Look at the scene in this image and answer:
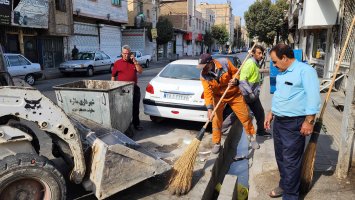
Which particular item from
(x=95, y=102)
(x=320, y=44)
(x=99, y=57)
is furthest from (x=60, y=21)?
(x=95, y=102)

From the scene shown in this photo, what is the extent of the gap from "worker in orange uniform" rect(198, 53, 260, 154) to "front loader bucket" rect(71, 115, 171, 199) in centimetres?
149

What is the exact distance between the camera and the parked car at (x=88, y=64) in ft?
57.0

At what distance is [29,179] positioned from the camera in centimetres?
307

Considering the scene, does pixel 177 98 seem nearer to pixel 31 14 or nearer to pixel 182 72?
pixel 182 72

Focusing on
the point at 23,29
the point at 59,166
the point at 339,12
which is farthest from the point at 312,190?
the point at 23,29

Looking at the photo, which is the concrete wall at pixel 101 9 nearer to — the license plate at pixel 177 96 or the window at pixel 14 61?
the window at pixel 14 61

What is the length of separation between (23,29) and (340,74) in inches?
664

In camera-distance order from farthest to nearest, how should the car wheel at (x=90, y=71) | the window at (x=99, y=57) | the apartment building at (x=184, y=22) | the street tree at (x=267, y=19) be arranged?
the apartment building at (x=184, y=22) < the street tree at (x=267, y=19) < the window at (x=99, y=57) < the car wheel at (x=90, y=71)

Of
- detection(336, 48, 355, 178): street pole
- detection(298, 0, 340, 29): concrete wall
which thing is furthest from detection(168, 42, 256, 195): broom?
detection(298, 0, 340, 29): concrete wall

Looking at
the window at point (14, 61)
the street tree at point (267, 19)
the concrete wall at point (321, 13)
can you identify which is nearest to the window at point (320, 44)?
the concrete wall at point (321, 13)

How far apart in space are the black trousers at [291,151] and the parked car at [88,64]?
15437mm

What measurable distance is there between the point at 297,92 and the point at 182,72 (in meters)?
3.98

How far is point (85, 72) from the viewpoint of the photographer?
58.1 ft

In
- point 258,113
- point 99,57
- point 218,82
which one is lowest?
point 258,113
